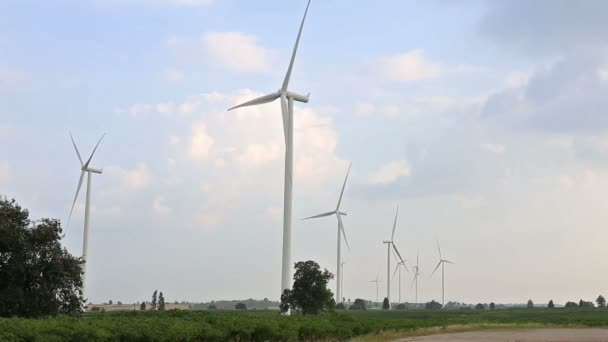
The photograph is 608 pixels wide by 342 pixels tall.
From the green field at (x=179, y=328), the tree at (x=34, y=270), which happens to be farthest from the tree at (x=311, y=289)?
the tree at (x=34, y=270)

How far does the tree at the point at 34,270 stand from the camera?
44.2 meters

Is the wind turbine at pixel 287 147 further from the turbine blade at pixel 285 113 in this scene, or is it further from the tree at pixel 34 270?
the tree at pixel 34 270

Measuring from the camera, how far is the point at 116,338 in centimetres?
3188

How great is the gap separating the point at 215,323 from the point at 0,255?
49.8 feet

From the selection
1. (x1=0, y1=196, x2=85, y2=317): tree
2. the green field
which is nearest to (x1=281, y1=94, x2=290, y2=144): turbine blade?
the green field

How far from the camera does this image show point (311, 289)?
6322 cm

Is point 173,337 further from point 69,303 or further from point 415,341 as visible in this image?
point 415,341

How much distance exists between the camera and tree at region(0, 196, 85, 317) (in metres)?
44.2

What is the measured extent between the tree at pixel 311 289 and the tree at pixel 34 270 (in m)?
21.0

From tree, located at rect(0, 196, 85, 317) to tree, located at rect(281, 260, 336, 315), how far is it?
2101 centimetres

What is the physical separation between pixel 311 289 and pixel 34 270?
83.7 feet

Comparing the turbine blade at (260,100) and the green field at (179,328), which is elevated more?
the turbine blade at (260,100)

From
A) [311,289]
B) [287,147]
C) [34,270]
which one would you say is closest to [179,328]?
[34,270]

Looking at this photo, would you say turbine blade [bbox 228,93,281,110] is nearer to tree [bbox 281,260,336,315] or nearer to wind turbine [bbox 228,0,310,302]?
wind turbine [bbox 228,0,310,302]
